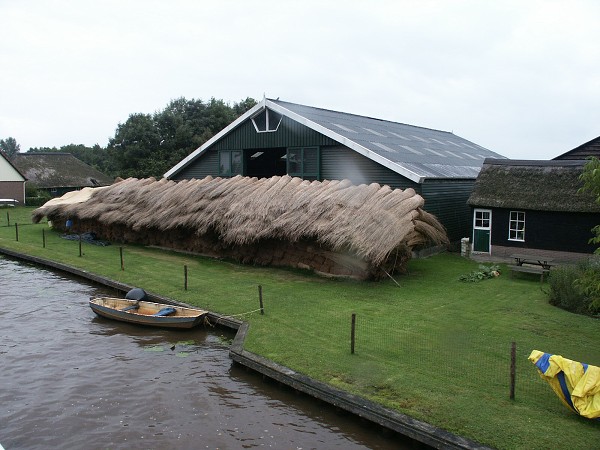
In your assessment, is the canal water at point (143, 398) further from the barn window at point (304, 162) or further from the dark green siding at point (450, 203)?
the barn window at point (304, 162)

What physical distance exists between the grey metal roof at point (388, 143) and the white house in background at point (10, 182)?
2449 centimetres

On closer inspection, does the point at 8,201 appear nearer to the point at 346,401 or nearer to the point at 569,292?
the point at 346,401

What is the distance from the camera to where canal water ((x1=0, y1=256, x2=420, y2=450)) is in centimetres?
966

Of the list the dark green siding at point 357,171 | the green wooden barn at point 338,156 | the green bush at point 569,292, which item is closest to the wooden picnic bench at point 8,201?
the green wooden barn at point 338,156

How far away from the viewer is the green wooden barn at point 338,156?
79.5 ft

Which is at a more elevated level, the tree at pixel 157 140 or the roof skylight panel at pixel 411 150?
the tree at pixel 157 140

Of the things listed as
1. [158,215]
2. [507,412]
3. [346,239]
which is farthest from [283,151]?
[507,412]

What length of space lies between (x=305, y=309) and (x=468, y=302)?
5003mm

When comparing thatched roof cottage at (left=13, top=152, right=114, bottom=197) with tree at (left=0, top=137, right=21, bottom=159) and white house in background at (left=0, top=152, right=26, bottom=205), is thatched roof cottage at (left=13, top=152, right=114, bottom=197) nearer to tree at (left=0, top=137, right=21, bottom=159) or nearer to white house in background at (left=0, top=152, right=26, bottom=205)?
white house in background at (left=0, top=152, right=26, bottom=205)

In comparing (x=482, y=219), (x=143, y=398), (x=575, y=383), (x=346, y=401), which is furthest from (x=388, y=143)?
(x=575, y=383)

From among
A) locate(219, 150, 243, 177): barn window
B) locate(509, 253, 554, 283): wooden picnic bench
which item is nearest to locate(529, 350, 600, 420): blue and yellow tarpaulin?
locate(509, 253, 554, 283): wooden picnic bench

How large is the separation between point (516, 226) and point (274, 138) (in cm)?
1288

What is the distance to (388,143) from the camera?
27.6 metres

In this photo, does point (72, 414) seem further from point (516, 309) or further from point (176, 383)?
point (516, 309)
